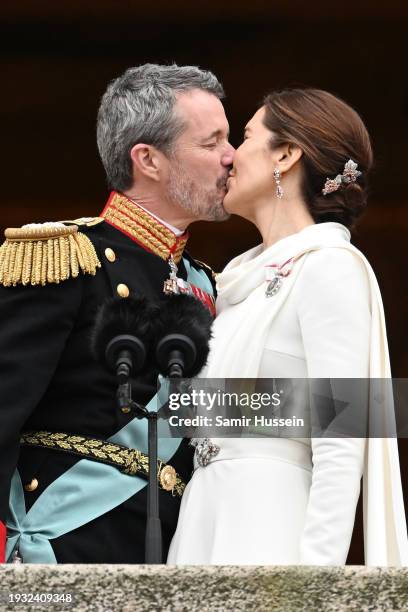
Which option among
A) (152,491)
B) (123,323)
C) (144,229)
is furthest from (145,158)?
(152,491)

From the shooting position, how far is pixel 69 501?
2.81 m

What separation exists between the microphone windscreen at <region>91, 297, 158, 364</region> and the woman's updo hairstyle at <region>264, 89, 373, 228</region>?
717 mm

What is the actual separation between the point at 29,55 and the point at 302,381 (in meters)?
2.29

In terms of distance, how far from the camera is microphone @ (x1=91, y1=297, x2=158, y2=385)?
2.29 meters

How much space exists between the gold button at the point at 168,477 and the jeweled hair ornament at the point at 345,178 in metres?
0.56

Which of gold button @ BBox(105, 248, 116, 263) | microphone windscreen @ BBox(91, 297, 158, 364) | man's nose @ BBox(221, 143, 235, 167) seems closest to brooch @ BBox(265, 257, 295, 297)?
gold button @ BBox(105, 248, 116, 263)

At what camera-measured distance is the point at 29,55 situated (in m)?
4.78

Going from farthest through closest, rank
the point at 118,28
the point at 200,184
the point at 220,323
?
1. the point at 118,28
2. the point at 200,184
3. the point at 220,323

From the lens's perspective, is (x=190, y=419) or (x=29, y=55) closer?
(x=190, y=419)

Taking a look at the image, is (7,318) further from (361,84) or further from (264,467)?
(361,84)

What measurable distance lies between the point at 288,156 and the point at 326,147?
0.25 feet

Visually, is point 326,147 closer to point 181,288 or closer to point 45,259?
point 181,288

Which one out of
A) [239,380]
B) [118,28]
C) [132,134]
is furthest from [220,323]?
[118,28]

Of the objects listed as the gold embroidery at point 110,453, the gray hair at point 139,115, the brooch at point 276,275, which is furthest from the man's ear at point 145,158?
the gold embroidery at point 110,453
